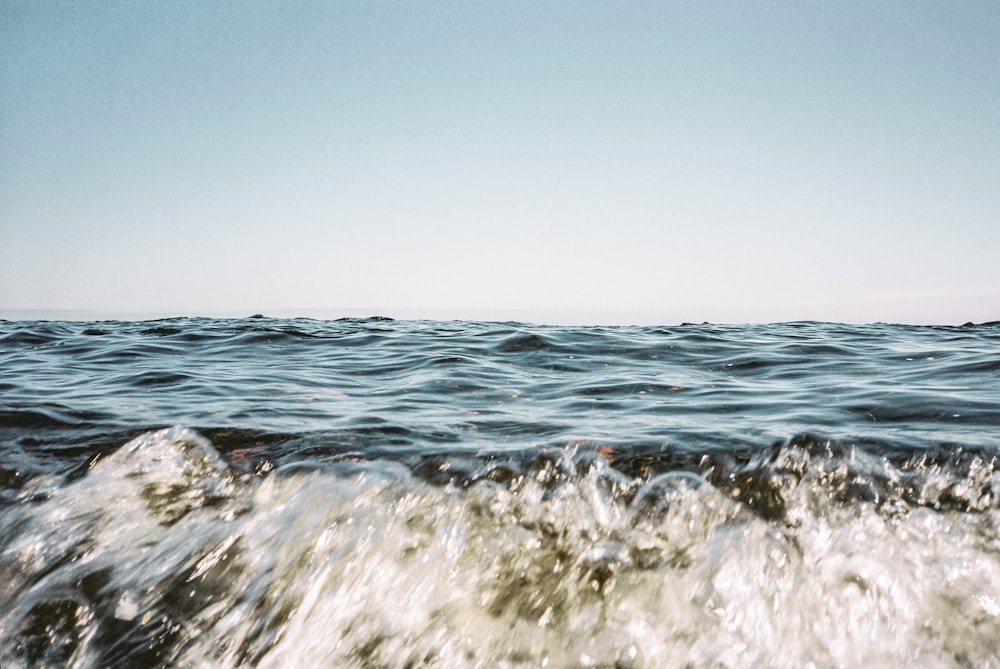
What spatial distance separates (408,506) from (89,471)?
1.94 m

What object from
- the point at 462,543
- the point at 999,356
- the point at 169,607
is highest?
the point at 999,356

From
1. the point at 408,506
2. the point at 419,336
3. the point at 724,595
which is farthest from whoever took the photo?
the point at 419,336

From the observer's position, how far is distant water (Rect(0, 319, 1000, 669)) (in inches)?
93.4

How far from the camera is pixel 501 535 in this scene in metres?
2.82

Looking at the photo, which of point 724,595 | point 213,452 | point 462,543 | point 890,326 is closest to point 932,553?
point 724,595

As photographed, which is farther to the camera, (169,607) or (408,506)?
(408,506)

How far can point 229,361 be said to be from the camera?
25.4ft

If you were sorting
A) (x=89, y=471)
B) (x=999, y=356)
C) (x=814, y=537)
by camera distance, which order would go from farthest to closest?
(x=999, y=356)
(x=89, y=471)
(x=814, y=537)

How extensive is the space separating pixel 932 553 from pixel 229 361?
7.39 metres

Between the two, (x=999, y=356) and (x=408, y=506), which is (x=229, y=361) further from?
(x=999, y=356)

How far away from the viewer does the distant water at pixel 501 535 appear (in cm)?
237

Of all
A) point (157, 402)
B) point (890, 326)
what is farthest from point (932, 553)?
point (890, 326)

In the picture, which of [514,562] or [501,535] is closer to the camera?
[514,562]

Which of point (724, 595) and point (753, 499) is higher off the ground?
point (753, 499)
